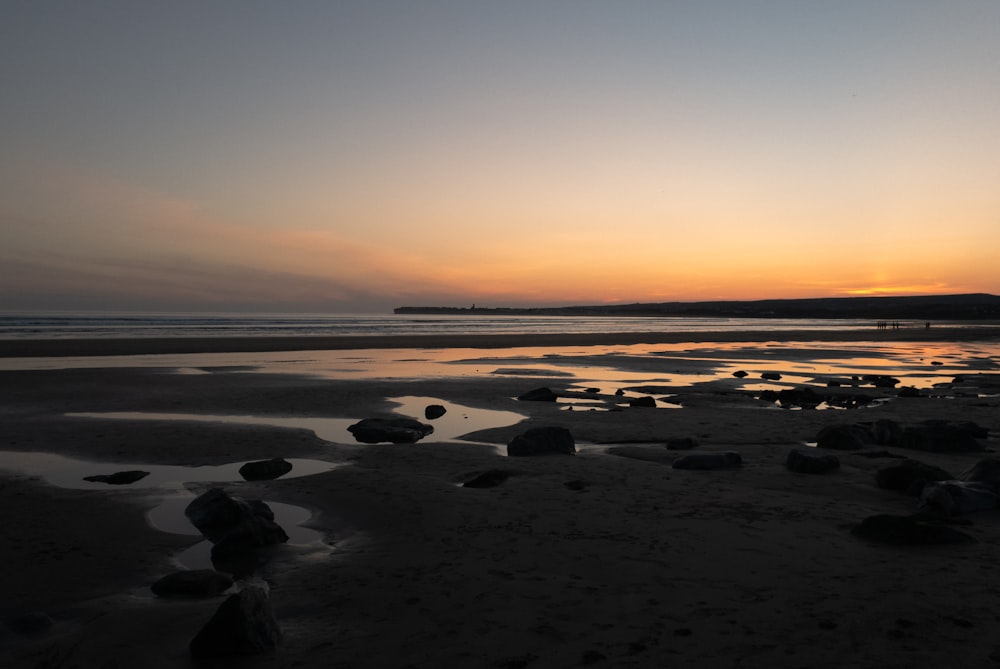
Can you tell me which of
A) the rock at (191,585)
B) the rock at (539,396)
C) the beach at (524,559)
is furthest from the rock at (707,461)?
the rock at (539,396)

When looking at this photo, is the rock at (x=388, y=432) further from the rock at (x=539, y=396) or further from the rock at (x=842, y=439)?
the rock at (x=842, y=439)

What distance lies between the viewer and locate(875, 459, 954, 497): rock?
8562mm

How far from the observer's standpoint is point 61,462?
10750 mm

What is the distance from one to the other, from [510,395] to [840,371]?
53.0 ft

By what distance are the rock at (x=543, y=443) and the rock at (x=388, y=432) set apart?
225 cm

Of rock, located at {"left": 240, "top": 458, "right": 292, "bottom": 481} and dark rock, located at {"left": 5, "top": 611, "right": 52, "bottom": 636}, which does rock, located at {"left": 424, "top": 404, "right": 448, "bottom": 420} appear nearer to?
rock, located at {"left": 240, "top": 458, "right": 292, "bottom": 481}

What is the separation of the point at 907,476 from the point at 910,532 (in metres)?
2.53

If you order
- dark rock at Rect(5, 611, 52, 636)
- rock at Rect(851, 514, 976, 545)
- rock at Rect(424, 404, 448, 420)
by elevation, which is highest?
rock at Rect(851, 514, 976, 545)

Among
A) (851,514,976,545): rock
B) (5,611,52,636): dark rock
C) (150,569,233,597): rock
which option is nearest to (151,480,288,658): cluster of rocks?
(150,569,233,597): rock

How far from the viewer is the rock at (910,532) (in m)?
6.45

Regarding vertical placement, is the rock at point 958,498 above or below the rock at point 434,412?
above

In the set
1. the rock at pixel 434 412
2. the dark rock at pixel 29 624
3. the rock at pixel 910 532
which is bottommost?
the rock at pixel 434 412

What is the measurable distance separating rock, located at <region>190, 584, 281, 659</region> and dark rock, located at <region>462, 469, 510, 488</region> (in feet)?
15.2

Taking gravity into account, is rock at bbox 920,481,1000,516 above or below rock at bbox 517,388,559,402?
above
